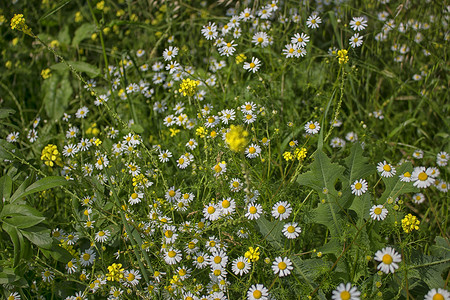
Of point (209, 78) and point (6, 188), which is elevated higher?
point (209, 78)

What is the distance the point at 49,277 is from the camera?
77.4 inches

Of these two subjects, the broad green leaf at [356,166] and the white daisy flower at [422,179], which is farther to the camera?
the broad green leaf at [356,166]

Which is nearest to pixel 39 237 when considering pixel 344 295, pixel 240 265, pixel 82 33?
pixel 240 265

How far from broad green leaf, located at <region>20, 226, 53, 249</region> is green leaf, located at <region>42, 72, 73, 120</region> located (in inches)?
72.1

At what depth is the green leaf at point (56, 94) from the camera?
3361 mm

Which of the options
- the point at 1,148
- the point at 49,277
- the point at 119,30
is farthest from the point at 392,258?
the point at 119,30

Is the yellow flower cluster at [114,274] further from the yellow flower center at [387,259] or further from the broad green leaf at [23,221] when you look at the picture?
the yellow flower center at [387,259]

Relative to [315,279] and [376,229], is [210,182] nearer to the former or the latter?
[315,279]

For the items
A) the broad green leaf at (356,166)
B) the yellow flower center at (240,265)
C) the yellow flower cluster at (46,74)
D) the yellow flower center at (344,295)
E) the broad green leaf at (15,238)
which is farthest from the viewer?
the yellow flower cluster at (46,74)

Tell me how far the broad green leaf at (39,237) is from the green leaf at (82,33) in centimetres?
240

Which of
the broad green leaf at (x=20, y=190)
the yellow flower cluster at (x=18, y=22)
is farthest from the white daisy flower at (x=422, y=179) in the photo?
the yellow flower cluster at (x=18, y=22)

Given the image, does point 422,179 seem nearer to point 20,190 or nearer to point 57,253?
point 57,253

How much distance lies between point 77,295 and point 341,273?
1.30 meters

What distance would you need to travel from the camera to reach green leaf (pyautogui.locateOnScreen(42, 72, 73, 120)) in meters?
3.36
